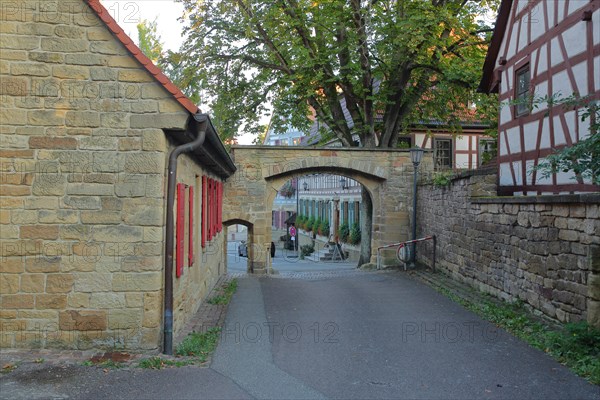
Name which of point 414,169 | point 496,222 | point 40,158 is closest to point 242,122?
point 414,169

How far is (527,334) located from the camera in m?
8.12

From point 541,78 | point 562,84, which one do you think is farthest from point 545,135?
point 541,78

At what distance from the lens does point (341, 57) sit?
1944 cm

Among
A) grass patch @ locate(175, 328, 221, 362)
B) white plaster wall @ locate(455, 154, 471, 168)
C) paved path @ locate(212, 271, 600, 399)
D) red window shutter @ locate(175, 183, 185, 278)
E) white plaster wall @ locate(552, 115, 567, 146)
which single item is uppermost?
white plaster wall @ locate(455, 154, 471, 168)

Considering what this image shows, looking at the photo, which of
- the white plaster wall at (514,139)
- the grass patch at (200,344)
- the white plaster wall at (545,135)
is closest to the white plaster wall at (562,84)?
the white plaster wall at (545,135)

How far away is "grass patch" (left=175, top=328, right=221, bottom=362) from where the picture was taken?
6914 mm

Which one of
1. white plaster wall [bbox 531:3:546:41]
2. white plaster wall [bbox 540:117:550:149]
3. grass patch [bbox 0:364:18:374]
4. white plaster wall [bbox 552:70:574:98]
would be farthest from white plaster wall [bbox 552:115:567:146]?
grass patch [bbox 0:364:18:374]

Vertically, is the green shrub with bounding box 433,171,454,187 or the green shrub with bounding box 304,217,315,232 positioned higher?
the green shrub with bounding box 433,171,454,187

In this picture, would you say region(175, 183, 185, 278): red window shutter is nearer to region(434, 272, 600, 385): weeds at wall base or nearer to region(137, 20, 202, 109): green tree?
region(434, 272, 600, 385): weeds at wall base

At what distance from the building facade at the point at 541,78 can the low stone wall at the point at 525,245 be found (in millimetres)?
919

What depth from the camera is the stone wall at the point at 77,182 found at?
6730 millimetres

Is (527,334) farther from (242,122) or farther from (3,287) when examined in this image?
(242,122)

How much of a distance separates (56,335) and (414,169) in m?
12.7

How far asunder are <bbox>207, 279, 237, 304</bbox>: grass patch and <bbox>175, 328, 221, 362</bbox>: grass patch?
9.92 ft
